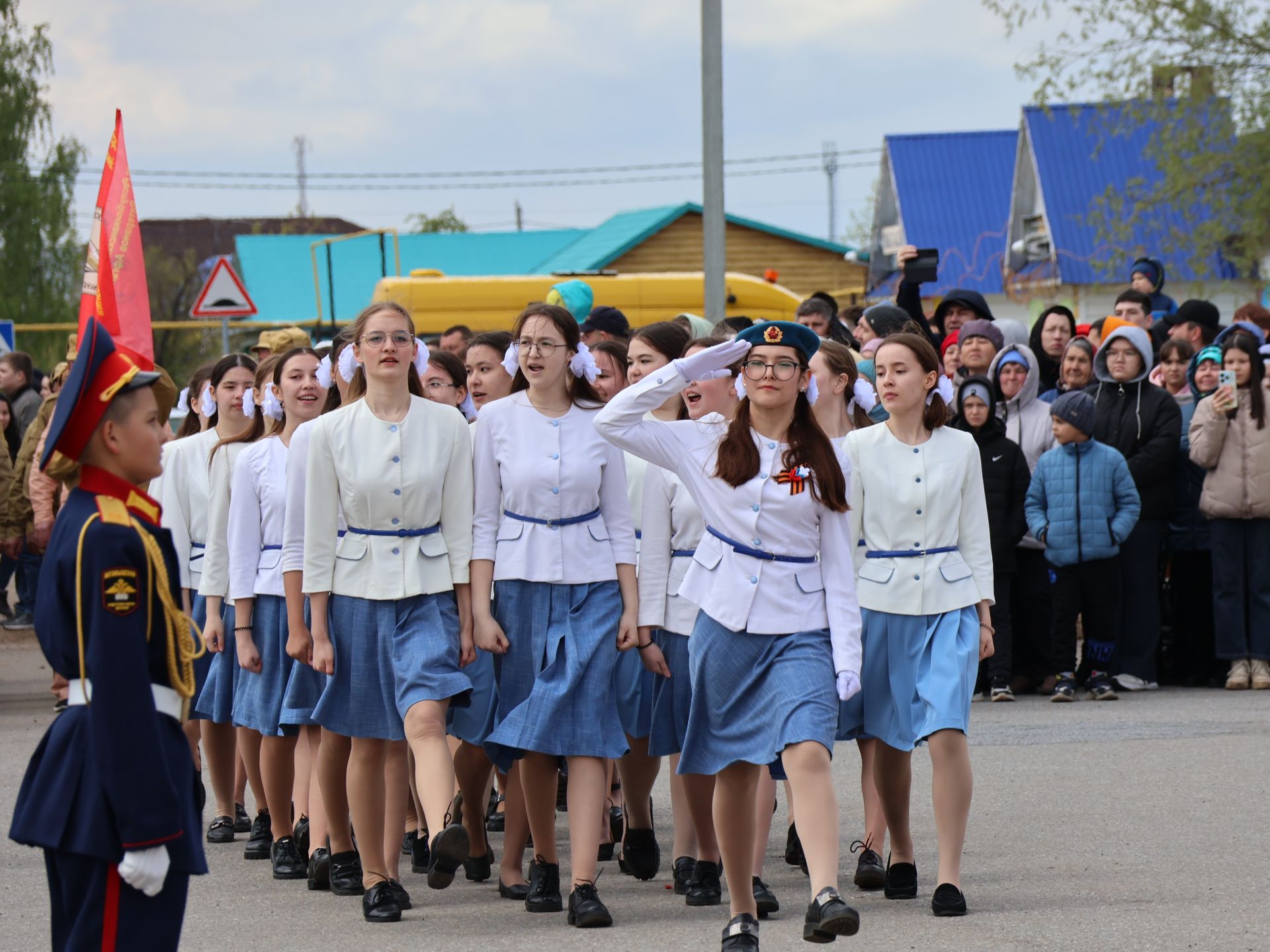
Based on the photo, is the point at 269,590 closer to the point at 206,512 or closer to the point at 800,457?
the point at 206,512

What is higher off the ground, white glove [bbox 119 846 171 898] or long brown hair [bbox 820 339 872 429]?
long brown hair [bbox 820 339 872 429]

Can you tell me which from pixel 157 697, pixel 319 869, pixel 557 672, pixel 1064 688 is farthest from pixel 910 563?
pixel 1064 688

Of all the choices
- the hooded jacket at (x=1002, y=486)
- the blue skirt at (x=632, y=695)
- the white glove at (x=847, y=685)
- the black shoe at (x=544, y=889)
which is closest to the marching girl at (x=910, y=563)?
the white glove at (x=847, y=685)

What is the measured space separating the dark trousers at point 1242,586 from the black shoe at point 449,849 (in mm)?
7297

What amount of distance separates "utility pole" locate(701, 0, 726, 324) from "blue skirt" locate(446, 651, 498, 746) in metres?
8.34

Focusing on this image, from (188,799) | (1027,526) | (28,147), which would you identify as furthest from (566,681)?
(28,147)

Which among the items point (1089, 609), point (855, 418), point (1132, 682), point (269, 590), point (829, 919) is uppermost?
point (855, 418)

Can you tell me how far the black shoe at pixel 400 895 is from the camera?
6.54m

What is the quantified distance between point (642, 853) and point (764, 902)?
0.90m

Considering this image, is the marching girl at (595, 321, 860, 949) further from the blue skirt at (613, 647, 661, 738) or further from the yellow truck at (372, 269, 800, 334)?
the yellow truck at (372, 269, 800, 334)

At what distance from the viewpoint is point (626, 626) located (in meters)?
6.80

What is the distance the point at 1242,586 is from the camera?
11.8m

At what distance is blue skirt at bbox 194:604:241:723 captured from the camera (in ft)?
25.9

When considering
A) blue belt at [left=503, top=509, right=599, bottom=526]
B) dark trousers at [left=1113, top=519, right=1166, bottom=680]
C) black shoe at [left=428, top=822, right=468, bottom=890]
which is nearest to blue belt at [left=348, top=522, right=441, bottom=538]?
blue belt at [left=503, top=509, right=599, bottom=526]
